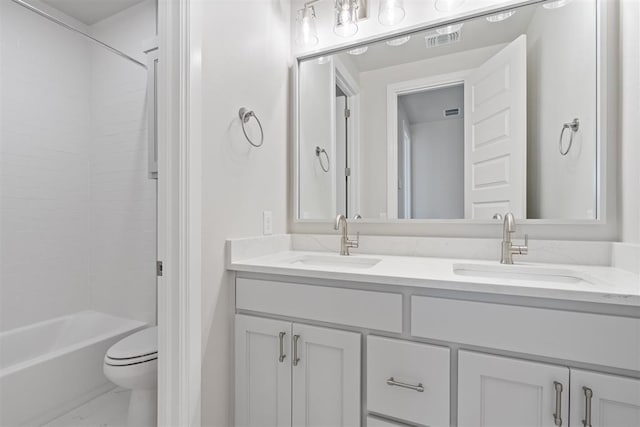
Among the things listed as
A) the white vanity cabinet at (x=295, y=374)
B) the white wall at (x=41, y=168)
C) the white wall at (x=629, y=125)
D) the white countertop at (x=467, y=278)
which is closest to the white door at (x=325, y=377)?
the white vanity cabinet at (x=295, y=374)

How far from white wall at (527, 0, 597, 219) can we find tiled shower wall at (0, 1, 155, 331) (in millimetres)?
2277

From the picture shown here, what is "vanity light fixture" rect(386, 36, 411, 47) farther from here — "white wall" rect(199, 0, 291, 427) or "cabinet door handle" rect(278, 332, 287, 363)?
"cabinet door handle" rect(278, 332, 287, 363)

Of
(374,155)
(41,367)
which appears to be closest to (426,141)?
(374,155)

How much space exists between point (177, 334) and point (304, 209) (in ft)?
3.14

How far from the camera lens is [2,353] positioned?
1.83 m

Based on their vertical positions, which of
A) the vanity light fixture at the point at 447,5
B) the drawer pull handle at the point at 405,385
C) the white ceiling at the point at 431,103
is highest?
the vanity light fixture at the point at 447,5

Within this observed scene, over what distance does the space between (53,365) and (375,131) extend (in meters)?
2.16

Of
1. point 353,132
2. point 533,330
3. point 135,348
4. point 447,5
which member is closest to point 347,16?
point 447,5

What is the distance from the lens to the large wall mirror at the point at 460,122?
1271 mm

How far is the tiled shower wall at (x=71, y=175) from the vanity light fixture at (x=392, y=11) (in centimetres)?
168

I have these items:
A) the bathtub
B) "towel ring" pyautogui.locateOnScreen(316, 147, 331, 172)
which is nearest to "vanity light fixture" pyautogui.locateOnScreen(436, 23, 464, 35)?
"towel ring" pyautogui.locateOnScreen(316, 147, 331, 172)

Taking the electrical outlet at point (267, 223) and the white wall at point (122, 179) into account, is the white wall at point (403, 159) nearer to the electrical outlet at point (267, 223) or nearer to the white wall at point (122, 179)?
the electrical outlet at point (267, 223)

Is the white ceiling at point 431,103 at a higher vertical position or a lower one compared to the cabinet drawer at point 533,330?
higher

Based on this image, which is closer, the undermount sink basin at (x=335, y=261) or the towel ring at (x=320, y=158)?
the undermount sink basin at (x=335, y=261)
